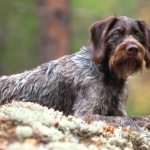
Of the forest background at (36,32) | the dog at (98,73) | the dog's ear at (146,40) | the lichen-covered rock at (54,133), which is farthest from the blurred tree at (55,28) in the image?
the lichen-covered rock at (54,133)

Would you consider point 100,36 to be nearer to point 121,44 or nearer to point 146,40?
point 121,44

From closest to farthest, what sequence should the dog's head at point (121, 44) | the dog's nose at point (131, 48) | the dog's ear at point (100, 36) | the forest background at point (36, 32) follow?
the dog's nose at point (131, 48)
the dog's head at point (121, 44)
the dog's ear at point (100, 36)
the forest background at point (36, 32)

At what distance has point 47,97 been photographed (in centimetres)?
1198

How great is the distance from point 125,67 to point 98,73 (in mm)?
569

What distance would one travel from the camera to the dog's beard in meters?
11.0

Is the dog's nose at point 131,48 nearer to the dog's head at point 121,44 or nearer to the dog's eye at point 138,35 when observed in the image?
the dog's head at point 121,44

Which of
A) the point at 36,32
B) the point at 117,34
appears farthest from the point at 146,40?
the point at 36,32

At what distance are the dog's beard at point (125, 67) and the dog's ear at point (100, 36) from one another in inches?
10.2

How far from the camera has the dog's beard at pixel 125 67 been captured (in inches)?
434

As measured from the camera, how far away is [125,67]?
11.1 metres

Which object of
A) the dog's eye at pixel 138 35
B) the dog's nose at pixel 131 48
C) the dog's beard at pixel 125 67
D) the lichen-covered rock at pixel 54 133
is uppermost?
the dog's eye at pixel 138 35

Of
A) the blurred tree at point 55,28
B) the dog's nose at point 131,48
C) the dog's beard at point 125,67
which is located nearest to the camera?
the dog's nose at point 131,48

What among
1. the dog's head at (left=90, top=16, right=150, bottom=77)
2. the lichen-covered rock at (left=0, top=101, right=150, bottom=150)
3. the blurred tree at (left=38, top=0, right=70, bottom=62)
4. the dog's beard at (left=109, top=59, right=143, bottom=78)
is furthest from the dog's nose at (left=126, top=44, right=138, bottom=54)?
the blurred tree at (left=38, top=0, right=70, bottom=62)

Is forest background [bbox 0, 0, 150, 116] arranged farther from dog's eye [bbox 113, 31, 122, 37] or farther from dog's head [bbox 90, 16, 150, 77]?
dog's eye [bbox 113, 31, 122, 37]
